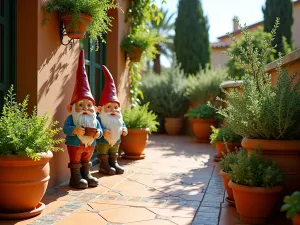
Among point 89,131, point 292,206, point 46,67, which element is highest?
point 46,67

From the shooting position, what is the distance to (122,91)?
685 centimetres

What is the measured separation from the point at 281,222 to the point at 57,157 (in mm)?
2593

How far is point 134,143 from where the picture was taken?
6375mm

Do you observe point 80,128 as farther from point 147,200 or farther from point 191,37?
point 191,37

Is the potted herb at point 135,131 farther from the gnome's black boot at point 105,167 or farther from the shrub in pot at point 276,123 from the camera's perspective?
the shrub in pot at point 276,123

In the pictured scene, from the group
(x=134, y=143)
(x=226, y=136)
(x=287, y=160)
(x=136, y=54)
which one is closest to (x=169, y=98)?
(x=136, y=54)

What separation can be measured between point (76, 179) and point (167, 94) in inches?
285

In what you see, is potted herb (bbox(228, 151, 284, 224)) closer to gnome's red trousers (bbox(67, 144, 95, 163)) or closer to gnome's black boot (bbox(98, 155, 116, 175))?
gnome's red trousers (bbox(67, 144, 95, 163))

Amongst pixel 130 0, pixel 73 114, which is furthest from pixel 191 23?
pixel 73 114

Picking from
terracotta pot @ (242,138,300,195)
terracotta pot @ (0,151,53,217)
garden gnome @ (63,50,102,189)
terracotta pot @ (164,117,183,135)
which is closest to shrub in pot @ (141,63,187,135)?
terracotta pot @ (164,117,183,135)

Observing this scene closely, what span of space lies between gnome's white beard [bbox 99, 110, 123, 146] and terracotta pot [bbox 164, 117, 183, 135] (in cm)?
625

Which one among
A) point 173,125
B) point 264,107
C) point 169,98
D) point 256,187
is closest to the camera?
point 256,187

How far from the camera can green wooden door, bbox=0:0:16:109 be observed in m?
3.84

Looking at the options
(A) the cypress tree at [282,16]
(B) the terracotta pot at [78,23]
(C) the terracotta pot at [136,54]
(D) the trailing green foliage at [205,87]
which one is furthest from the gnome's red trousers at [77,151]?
(A) the cypress tree at [282,16]
